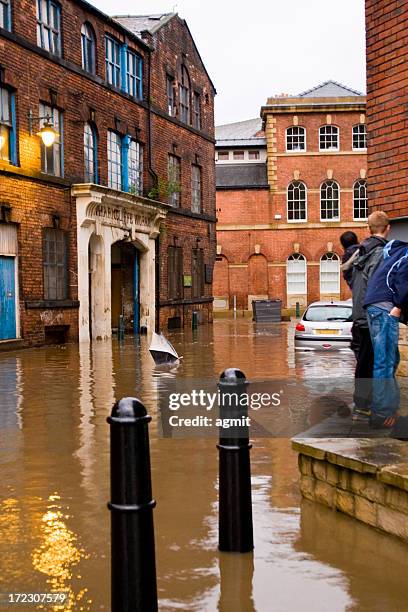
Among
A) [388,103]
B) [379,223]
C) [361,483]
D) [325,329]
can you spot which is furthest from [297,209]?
[361,483]

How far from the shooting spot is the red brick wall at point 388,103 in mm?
9156

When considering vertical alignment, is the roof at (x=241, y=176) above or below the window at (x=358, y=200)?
above

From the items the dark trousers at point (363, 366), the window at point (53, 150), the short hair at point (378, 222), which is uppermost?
the window at point (53, 150)

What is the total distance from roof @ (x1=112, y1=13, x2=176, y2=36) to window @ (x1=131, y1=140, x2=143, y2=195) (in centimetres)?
449

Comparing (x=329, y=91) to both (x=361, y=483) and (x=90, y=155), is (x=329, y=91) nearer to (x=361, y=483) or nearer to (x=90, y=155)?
(x=90, y=155)

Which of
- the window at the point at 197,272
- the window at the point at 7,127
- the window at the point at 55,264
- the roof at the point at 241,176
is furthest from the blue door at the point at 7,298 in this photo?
the roof at the point at 241,176

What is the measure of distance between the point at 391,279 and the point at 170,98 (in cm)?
2595

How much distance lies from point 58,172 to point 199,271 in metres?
12.4

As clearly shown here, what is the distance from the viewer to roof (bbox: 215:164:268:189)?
153 feet

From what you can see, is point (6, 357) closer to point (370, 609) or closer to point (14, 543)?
point (14, 543)

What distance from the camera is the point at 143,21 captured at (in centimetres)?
3153

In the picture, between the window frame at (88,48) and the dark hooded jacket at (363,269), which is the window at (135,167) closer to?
the window frame at (88,48)

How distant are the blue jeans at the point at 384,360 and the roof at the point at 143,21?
24.9m

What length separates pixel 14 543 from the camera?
5008 millimetres
